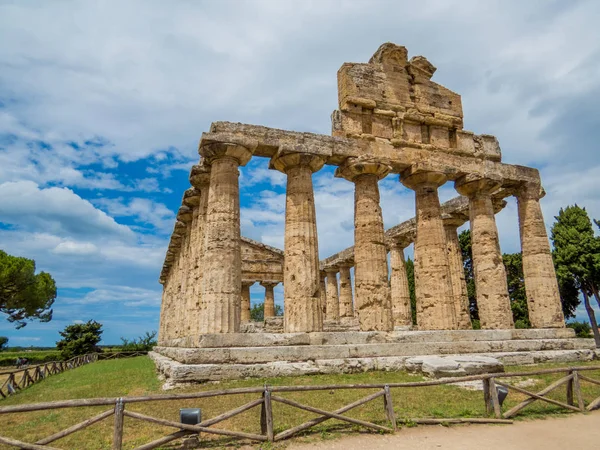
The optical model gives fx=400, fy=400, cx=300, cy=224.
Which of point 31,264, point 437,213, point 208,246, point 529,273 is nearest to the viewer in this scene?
point 208,246

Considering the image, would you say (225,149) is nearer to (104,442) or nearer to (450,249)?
(104,442)

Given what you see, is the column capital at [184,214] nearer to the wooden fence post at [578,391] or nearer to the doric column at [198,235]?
the doric column at [198,235]

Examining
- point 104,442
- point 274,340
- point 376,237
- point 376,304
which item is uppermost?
point 376,237

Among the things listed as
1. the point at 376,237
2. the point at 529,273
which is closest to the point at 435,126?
the point at 376,237

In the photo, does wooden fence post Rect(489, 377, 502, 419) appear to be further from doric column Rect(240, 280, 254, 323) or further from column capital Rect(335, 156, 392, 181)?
doric column Rect(240, 280, 254, 323)

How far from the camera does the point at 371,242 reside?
15344 mm

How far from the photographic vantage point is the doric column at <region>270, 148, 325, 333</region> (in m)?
13.6

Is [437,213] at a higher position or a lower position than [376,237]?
higher

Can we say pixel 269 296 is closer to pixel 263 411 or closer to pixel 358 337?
Result: pixel 358 337

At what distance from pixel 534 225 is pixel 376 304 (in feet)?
31.9

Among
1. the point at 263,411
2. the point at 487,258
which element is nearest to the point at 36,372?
the point at 263,411

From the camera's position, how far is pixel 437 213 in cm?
1719

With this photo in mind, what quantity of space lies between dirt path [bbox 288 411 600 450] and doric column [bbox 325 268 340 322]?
24637 millimetres

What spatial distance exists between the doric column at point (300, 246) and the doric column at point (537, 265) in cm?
1064
